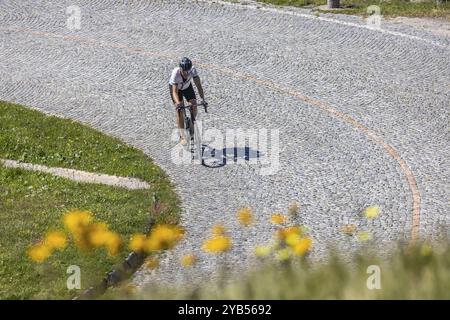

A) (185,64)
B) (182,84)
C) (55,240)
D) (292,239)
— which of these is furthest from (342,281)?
(182,84)

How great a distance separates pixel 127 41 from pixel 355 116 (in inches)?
283

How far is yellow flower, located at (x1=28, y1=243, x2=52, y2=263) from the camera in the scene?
1198cm

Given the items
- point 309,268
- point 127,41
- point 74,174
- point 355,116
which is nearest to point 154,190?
point 74,174

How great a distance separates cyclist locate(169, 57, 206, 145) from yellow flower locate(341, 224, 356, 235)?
3985 millimetres

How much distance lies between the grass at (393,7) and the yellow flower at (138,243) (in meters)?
13.4

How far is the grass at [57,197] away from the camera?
484 inches

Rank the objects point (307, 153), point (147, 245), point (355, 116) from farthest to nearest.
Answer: point (355, 116) → point (307, 153) → point (147, 245)

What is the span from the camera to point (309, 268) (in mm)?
8375

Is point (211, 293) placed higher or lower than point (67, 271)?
higher

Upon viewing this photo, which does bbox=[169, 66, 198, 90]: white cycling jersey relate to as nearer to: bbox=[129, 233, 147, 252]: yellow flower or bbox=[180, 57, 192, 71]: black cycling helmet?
bbox=[180, 57, 192, 71]: black cycling helmet

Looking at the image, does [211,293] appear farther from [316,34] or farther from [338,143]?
[316,34]

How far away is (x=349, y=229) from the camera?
14102 mm

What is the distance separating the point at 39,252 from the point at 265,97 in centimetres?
920

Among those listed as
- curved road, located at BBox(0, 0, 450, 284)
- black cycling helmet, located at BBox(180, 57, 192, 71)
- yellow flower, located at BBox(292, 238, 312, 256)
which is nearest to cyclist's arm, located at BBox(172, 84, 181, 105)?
black cycling helmet, located at BBox(180, 57, 192, 71)
